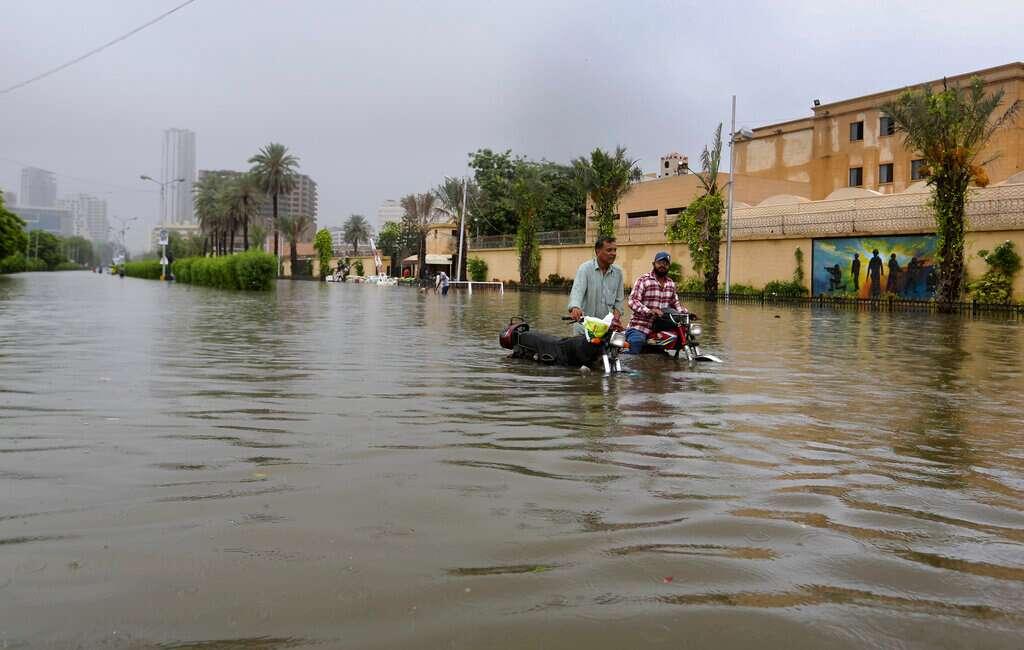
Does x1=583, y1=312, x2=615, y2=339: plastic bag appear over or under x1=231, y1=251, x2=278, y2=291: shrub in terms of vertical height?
under

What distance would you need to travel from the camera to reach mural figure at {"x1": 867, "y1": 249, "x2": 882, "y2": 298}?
34.8 meters

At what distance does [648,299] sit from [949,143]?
22.8 metres

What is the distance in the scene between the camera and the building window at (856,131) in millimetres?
48469

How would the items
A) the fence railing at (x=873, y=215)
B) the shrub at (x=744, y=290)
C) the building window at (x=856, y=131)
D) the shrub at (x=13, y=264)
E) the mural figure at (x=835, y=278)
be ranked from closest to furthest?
the fence railing at (x=873, y=215)
the mural figure at (x=835, y=278)
the shrub at (x=744, y=290)
the building window at (x=856, y=131)
the shrub at (x=13, y=264)

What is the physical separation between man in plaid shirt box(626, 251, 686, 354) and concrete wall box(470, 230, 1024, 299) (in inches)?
976

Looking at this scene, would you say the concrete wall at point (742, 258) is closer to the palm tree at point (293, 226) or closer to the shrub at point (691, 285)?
the shrub at point (691, 285)

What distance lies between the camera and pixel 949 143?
92.3 ft

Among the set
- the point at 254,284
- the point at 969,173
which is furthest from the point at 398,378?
the point at 254,284

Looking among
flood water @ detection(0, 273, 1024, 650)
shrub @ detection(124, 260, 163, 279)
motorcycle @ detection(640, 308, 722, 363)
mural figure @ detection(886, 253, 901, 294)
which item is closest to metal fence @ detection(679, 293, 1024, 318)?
mural figure @ detection(886, 253, 901, 294)

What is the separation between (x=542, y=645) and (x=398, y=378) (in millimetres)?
6308

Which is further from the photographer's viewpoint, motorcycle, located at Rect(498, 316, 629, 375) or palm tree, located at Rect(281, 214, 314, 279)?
palm tree, located at Rect(281, 214, 314, 279)

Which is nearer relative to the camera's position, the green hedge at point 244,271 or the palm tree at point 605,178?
the green hedge at point 244,271

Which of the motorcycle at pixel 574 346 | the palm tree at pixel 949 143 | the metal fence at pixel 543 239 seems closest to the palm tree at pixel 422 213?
the metal fence at pixel 543 239

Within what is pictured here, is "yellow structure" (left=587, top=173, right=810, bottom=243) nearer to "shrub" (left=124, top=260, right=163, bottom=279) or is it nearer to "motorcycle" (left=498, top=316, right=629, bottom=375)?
"motorcycle" (left=498, top=316, right=629, bottom=375)
